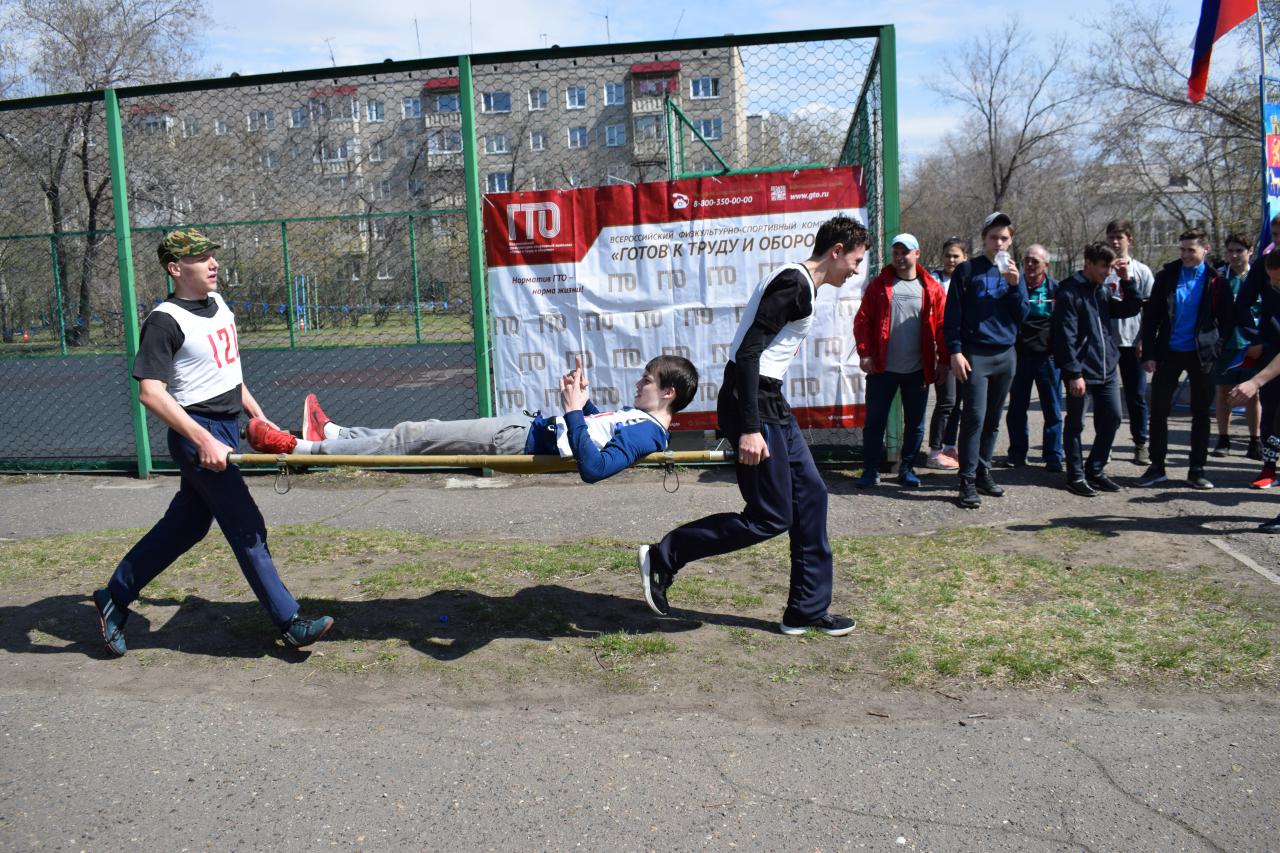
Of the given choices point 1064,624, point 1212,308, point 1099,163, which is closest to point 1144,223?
point 1099,163

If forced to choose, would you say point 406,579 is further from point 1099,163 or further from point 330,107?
point 1099,163

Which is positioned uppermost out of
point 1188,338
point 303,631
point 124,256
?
point 124,256

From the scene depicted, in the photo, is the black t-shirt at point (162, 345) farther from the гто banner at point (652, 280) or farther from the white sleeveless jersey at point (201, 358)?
the гто banner at point (652, 280)

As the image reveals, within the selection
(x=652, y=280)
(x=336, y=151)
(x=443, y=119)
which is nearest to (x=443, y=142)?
(x=443, y=119)

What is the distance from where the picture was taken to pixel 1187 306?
775 centimetres

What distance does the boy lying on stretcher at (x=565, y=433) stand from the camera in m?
4.27

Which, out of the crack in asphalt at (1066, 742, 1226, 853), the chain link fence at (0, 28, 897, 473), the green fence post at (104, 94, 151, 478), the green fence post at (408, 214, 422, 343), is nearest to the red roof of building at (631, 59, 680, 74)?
the chain link fence at (0, 28, 897, 473)

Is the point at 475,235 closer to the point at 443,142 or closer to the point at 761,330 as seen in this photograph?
the point at 443,142

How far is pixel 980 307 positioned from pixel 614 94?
4.12 meters

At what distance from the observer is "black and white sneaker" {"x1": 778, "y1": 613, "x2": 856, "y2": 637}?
4.68 metres

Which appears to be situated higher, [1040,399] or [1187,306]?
[1187,306]

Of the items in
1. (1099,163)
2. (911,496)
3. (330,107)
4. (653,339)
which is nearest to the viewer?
(911,496)

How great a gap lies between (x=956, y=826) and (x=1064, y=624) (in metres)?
1.97

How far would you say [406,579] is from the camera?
18.7 ft
